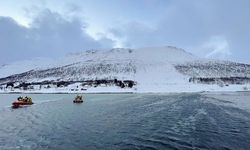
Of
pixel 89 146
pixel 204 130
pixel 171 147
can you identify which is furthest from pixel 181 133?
pixel 89 146

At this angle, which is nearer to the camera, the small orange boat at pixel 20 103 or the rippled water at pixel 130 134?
the rippled water at pixel 130 134

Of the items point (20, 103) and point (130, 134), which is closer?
point (130, 134)

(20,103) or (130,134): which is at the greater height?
(20,103)

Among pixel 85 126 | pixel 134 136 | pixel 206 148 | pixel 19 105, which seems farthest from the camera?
pixel 19 105

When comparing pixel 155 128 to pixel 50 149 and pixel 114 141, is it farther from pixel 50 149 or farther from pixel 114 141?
pixel 50 149

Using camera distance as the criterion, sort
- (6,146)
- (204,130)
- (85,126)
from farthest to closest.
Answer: (85,126) < (204,130) < (6,146)

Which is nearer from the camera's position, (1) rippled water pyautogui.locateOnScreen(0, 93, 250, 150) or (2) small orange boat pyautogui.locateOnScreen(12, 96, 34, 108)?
(1) rippled water pyautogui.locateOnScreen(0, 93, 250, 150)

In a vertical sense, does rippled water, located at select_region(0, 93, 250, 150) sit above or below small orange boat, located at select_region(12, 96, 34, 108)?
below

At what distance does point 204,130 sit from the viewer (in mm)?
Result: 33219

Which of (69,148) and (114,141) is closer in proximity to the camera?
(69,148)

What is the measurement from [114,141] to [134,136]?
9.24 ft

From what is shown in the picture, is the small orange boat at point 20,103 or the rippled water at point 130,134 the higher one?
the small orange boat at point 20,103

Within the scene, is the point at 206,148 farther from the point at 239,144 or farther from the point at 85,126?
the point at 85,126

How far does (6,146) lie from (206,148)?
52.3 feet
